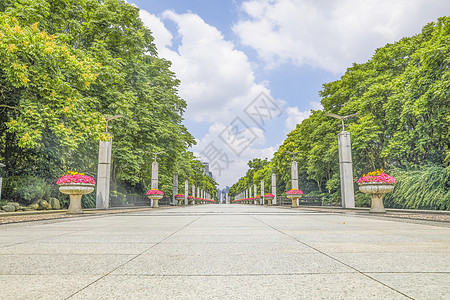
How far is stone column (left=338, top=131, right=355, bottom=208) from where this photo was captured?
1767cm

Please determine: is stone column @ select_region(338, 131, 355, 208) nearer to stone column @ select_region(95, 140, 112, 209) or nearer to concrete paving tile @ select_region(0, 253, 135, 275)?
stone column @ select_region(95, 140, 112, 209)

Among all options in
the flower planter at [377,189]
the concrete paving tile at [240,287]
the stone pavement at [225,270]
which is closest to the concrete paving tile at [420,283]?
the stone pavement at [225,270]

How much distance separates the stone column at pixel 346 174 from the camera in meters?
17.7

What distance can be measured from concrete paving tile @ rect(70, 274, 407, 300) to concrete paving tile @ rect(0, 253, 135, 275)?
430 mm

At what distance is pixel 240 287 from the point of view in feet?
7.23

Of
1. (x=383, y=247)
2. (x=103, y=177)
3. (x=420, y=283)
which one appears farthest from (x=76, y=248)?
(x=103, y=177)

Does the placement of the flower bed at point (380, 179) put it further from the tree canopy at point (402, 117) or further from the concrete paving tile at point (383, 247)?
the concrete paving tile at point (383, 247)

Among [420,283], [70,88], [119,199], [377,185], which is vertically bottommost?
[119,199]

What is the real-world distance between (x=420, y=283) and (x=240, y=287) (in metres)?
1.38

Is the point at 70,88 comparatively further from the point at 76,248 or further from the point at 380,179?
the point at 380,179

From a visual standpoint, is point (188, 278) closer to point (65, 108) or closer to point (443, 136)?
point (65, 108)

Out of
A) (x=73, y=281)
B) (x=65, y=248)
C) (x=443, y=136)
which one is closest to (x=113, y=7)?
(x=65, y=248)

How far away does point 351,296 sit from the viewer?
1968 mm

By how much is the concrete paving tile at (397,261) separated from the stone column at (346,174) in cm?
1503
